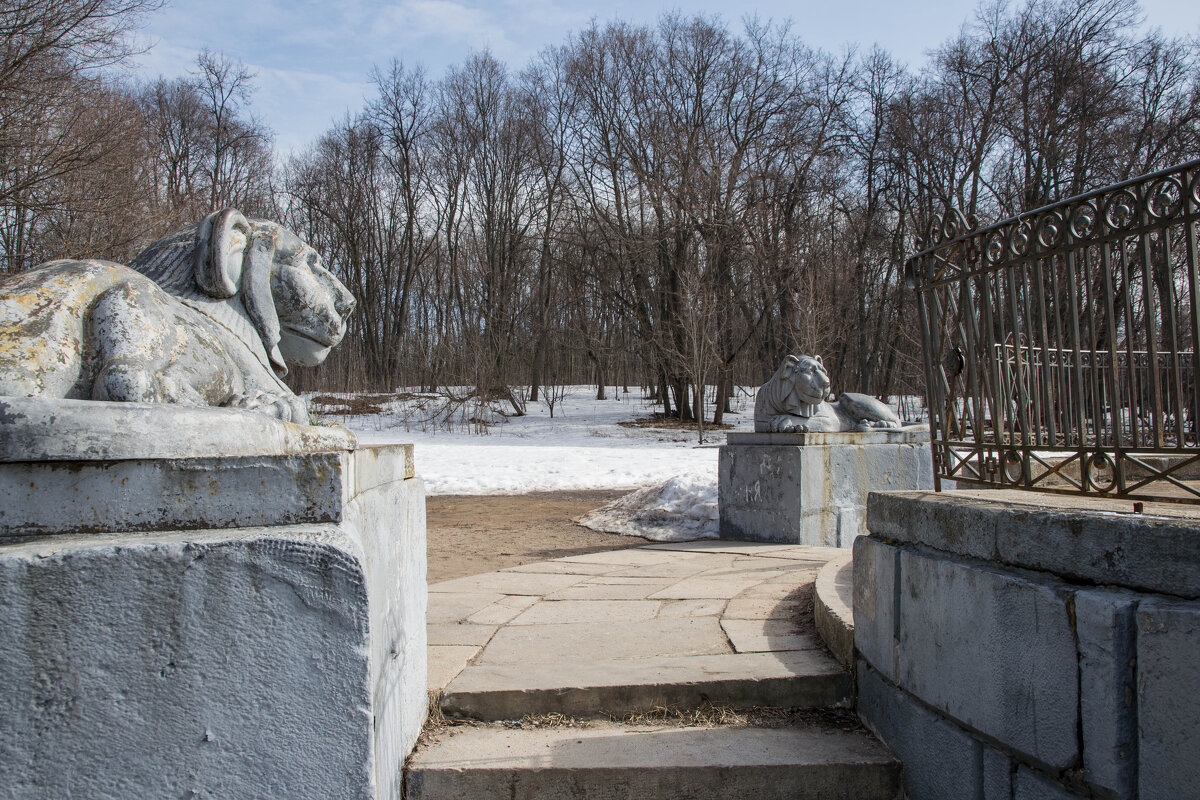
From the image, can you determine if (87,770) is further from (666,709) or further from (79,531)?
(666,709)

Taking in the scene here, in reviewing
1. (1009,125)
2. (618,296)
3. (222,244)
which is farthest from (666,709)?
(1009,125)

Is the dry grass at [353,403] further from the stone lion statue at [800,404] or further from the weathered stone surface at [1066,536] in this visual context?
the weathered stone surface at [1066,536]

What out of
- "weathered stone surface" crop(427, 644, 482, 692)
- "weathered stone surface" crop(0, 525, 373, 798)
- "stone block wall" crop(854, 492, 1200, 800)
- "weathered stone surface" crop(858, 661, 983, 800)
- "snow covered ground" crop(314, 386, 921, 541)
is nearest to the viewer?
"weathered stone surface" crop(0, 525, 373, 798)

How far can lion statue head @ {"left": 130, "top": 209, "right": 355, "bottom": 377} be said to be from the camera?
255 centimetres

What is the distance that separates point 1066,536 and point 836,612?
168cm

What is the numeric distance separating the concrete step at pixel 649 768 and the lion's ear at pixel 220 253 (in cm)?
164

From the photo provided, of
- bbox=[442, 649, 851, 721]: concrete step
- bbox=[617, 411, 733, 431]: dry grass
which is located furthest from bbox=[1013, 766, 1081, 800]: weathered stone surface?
bbox=[617, 411, 733, 431]: dry grass

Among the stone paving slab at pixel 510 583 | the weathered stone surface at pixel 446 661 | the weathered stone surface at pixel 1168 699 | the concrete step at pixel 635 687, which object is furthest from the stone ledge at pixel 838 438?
the weathered stone surface at pixel 1168 699

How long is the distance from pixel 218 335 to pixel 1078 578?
97.4 inches

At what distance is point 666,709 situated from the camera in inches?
121

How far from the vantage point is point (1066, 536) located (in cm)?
206

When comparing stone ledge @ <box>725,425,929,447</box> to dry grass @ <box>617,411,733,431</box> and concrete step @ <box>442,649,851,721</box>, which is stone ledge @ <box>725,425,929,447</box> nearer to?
concrete step @ <box>442,649,851,721</box>

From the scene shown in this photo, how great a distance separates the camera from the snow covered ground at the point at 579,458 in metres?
9.35

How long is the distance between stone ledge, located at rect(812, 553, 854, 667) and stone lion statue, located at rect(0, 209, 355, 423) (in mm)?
2371
